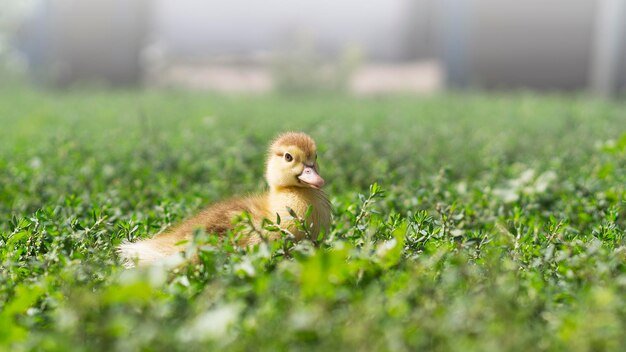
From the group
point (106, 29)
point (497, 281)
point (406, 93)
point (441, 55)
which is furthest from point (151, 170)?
point (106, 29)

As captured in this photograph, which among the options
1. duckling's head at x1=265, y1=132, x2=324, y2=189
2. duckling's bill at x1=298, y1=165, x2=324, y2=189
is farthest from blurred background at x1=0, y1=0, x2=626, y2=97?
duckling's bill at x1=298, y1=165, x2=324, y2=189

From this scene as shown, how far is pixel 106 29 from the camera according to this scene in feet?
68.4

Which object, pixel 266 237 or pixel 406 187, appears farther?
pixel 406 187

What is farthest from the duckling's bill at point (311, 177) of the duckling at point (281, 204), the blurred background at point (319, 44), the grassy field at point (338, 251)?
the blurred background at point (319, 44)

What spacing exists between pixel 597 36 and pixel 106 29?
12634 mm

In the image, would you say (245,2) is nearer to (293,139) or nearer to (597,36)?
(597,36)

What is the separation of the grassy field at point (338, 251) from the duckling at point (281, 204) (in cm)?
17

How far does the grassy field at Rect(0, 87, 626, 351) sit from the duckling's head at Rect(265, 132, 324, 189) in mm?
283

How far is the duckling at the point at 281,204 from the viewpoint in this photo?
3459mm

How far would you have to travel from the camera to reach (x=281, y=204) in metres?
3.70

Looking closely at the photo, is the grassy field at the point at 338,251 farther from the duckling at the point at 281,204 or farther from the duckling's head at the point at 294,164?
the duckling's head at the point at 294,164

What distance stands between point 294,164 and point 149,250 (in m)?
0.82

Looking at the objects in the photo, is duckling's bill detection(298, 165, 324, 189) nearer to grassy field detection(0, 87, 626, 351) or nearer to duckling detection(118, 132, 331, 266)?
duckling detection(118, 132, 331, 266)

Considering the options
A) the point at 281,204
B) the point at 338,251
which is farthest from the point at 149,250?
the point at 338,251
